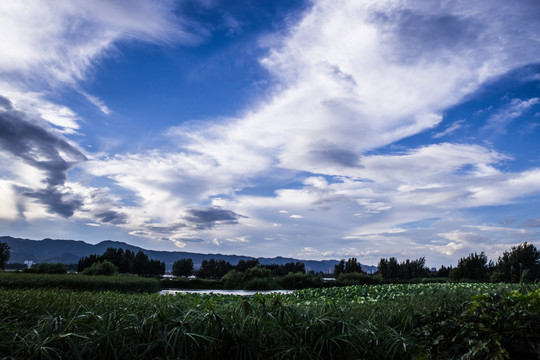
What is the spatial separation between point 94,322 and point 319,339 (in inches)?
88.4

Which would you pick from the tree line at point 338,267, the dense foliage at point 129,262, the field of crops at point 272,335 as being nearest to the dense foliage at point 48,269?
the tree line at point 338,267

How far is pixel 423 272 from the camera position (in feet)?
126

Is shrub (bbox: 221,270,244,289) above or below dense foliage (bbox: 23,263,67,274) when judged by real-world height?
below

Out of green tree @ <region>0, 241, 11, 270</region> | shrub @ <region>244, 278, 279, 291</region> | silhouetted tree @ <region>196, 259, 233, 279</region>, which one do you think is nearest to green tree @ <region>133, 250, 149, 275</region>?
silhouetted tree @ <region>196, 259, 233, 279</region>

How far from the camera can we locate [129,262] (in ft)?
130

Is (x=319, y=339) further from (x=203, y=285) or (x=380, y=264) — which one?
(x=380, y=264)

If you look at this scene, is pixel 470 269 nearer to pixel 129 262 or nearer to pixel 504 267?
pixel 504 267

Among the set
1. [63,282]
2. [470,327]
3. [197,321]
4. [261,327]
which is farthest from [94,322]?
[63,282]

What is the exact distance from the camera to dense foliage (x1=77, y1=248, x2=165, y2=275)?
36.7 m

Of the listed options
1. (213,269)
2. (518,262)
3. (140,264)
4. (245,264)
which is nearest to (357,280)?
(518,262)

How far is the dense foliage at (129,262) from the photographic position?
36.7m

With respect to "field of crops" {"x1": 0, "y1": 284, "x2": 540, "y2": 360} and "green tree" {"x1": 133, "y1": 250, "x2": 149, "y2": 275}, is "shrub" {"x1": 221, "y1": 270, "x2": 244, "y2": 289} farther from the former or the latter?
"field of crops" {"x1": 0, "y1": 284, "x2": 540, "y2": 360}

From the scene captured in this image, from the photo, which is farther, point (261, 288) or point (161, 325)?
point (261, 288)

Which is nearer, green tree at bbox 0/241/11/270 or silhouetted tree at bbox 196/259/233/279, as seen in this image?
green tree at bbox 0/241/11/270
